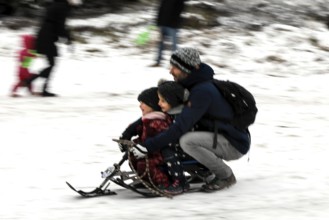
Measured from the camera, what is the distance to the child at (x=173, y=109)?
238 inches

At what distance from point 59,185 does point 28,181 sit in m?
0.31

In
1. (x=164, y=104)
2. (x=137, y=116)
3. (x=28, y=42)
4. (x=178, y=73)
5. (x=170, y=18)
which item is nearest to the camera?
(x=164, y=104)

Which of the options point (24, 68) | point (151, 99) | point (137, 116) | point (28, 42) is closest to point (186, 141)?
point (151, 99)

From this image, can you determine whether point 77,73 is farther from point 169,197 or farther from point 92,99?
point 169,197

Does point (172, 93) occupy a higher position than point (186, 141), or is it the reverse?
point (172, 93)

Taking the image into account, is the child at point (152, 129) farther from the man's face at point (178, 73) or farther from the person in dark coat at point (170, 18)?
the person in dark coat at point (170, 18)

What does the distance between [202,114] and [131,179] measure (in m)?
0.88

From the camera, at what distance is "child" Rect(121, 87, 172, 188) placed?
611 centimetres

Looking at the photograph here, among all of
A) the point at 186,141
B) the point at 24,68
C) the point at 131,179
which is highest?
the point at 186,141

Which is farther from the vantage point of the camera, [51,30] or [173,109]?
[51,30]

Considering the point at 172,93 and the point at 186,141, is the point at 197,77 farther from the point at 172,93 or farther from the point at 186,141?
the point at 186,141

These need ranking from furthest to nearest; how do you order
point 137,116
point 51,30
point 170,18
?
1. point 170,18
2. point 51,30
3. point 137,116

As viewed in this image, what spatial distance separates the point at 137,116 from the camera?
32.9 feet

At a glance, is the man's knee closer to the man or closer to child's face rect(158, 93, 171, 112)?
the man
